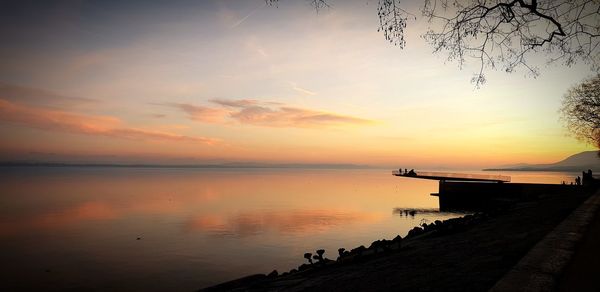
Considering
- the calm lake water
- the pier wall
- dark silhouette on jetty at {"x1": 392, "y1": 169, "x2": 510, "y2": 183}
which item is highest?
dark silhouette on jetty at {"x1": 392, "y1": 169, "x2": 510, "y2": 183}

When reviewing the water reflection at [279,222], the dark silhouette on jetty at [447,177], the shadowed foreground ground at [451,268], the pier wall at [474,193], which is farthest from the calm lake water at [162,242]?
the dark silhouette on jetty at [447,177]

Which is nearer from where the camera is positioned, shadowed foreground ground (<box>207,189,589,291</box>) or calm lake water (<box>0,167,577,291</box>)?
shadowed foreground ground (<box>207,189,589,291</box>)

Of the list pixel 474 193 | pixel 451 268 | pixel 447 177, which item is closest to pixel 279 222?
pixel 474 193

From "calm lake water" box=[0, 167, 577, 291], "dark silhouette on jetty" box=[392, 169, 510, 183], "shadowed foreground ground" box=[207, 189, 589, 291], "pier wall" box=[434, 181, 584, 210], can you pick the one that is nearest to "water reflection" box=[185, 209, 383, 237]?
"calm lake water" box=[0, 167, 577, 291]

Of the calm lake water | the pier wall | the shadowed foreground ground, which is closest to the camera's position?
the shadowed foreground ground

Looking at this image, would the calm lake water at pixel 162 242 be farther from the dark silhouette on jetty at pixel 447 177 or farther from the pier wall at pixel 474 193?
the dark silhouette on jetty at pixel 447 177

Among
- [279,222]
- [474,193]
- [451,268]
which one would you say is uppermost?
[451,268]

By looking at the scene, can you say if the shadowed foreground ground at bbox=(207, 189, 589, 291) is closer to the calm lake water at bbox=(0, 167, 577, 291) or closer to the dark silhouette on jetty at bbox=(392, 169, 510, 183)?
the calm lake water at bbox=(0, 167, 577, 291)

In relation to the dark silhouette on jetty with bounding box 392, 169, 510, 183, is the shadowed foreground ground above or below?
below

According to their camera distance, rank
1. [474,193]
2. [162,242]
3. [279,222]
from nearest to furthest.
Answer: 1. [162,242]
2. [279,222]
3. [474,193]

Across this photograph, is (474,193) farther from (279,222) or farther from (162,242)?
(162,242)

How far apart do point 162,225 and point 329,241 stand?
67.3ft

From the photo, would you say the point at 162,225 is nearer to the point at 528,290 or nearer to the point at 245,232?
the point at 245,232

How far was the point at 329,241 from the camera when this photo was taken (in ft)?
105
